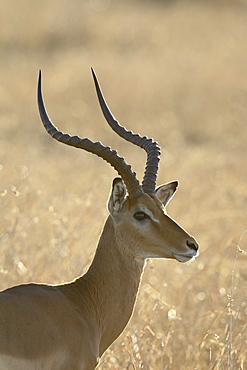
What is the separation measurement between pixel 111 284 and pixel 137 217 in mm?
537

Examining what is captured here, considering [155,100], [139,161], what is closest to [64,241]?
[139,161]

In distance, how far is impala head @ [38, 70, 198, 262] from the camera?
218 inches

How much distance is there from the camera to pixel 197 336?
7.04 metres

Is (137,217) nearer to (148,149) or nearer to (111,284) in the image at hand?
(111,284)

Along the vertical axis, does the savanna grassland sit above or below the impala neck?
above

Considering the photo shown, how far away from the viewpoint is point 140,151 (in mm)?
15664

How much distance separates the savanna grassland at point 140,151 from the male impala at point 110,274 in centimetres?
41

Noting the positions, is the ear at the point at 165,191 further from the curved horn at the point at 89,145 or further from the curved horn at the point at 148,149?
the curved horn at the point at 89,145

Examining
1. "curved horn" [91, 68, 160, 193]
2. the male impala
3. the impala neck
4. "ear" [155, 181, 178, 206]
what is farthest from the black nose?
"ear" [155, 181, 178, 206]

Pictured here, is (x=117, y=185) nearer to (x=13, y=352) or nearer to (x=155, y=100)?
(x=13, y=352)

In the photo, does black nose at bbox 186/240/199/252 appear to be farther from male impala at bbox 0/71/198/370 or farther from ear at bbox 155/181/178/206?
ear at bbox 155/181/178/206

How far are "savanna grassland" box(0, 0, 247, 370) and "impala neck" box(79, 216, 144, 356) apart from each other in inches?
11.6

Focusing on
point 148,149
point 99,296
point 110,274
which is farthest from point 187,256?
point 148,149

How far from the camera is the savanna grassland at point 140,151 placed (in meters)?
7.05
